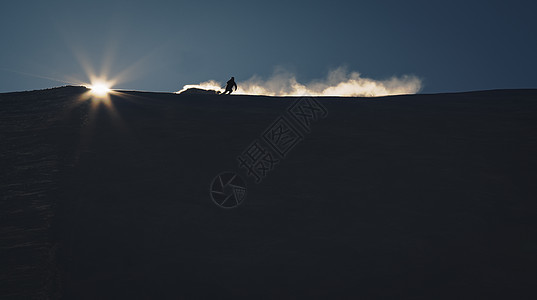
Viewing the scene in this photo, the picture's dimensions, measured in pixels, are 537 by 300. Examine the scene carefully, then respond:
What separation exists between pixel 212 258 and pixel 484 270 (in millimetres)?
3614

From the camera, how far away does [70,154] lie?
32.6 ft

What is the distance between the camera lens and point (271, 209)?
299 inches

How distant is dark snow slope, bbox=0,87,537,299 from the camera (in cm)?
565

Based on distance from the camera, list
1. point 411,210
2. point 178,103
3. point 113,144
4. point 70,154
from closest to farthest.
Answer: point 411,210, point 70,154, point 113,144, point 178,103

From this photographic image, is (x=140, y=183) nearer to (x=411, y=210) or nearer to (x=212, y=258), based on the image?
(x=212, y=258)

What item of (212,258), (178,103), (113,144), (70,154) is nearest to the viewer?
(212,258)

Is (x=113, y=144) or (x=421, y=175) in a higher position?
(x=113, y=144)

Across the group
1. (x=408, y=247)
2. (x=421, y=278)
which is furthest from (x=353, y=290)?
(x=408, y=247)

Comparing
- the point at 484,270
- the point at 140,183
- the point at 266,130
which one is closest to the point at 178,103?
the point at 266,130

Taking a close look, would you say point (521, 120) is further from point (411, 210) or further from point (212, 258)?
point (212, 258)

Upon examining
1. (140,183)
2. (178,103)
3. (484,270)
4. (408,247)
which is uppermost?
(178,103)

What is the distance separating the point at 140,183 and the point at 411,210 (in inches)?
198

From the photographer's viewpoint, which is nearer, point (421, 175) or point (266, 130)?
point (421, 175)

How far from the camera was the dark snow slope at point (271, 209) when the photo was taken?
5.65 meters
